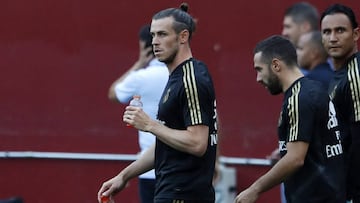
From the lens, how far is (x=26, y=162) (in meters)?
11.0

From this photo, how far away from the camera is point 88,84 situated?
35.7 feet

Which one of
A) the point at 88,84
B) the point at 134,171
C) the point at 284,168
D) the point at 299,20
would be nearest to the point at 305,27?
the point at 299,20

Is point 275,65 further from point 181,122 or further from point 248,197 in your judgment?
point 248,197

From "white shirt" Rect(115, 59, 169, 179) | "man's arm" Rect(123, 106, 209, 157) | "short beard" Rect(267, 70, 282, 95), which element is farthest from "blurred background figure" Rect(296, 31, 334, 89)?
"man's arm" Rect(123, 106, 209, 157)

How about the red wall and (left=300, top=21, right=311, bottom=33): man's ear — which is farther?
the red wall

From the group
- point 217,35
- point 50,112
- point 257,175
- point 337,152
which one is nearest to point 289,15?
point 217,35

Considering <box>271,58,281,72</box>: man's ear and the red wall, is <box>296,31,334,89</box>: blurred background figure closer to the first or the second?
the red wall

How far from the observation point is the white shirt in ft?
28.8

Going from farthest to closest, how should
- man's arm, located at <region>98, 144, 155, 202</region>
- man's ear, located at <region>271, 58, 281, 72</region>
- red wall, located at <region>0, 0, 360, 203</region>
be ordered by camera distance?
red wall, located at <region>0, 0, 360, 203</region> < man's arm, located at <region>98, 144, 155, 202</region> < man's ear, located at <region>271, 58, 281, 72</region>

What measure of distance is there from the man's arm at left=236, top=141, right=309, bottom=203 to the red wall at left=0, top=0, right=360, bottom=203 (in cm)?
375

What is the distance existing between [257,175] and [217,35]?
4.46 ft

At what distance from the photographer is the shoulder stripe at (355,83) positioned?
7195mm

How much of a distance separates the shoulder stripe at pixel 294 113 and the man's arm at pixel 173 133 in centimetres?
51

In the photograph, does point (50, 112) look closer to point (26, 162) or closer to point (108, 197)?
point (26, 162)
